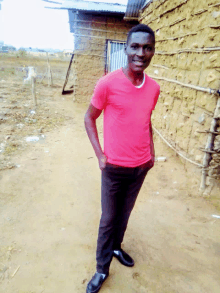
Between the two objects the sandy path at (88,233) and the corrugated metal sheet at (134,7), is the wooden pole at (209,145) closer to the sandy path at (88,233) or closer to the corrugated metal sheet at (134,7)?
the sandy path at (88,233)

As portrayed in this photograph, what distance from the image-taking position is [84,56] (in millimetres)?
7051

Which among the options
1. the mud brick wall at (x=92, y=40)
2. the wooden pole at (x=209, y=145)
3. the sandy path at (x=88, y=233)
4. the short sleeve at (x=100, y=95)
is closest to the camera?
the short sleeve at (x=100, y=95)

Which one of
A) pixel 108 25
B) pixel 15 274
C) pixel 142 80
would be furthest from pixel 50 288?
pixel 108 25

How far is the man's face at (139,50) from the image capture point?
1.25 metres

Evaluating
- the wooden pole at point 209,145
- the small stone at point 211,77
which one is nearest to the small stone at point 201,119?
the wooden pole at point 209,145

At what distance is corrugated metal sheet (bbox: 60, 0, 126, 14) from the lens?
249 inches

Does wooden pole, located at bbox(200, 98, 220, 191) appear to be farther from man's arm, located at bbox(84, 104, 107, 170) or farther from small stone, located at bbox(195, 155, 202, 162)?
man's arm, located at bbox(84, 104, 107, 170)

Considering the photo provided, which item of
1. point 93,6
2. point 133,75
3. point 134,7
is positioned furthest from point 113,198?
point 93,6

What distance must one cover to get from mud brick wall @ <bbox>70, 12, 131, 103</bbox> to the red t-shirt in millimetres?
6377

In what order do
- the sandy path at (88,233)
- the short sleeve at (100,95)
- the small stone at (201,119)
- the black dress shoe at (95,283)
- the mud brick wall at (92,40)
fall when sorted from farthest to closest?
1. the mud brick wall at (92,40)
2. the small stone at (201,119)
3. the sandy path at (88,233)
4. the black dress shoe at (95,283)
5. the short sleeve at (100,95)

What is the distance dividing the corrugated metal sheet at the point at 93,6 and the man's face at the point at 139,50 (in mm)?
6053

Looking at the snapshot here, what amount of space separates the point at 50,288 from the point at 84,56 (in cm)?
688

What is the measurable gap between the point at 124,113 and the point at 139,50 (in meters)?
0.39

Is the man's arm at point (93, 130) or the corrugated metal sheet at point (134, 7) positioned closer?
the man's arm at point (93, 130)
